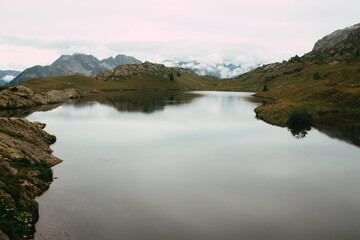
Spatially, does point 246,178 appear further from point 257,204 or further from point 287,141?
point 287,141

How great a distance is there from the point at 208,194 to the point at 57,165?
2258 centimetres

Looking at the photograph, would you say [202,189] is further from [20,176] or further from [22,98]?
[22,98]

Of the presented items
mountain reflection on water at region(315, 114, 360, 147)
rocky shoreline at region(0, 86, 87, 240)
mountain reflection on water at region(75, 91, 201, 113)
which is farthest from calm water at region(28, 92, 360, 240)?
mountain reflection on water at region(75, 91, 201, 113)

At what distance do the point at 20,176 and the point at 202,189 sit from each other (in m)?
19.2

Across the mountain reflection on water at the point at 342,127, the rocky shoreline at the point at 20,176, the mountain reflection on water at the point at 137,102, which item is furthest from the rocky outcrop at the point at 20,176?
the mountain reflection on water at the point at 137,102

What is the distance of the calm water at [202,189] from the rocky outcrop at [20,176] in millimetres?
1332

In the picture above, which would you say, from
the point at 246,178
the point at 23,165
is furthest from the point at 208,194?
the point at 23,165

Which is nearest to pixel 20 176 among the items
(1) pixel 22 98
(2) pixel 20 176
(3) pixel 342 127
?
(2) pixel 20 176

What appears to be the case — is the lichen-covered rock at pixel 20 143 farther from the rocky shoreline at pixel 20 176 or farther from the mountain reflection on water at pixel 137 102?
the mountain reflection on water at pixel 137 102

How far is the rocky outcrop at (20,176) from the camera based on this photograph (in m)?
17.0

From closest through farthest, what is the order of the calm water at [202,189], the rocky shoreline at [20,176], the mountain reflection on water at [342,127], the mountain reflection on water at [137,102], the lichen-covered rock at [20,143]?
the rocky shoreline at [20,176] < the calm water at [202,189] < the lichen-covered rock at [20,143] < the mountain reflection on water at [342,127] < the mountain reflection on water at [137,102]

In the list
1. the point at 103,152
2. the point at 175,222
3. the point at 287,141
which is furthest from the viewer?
the point at 287,141

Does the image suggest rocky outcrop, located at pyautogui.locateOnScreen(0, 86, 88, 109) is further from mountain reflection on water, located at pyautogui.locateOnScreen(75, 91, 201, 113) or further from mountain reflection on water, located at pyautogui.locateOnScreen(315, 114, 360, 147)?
mountain reflection on water, located at pyautogui.locateOnScreen(315, 114, 360, 147)

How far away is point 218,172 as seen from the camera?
3184 centimetres
